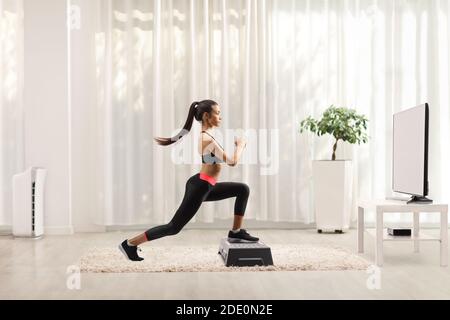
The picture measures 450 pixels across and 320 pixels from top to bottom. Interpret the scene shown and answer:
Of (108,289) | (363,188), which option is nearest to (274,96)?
(363,188)

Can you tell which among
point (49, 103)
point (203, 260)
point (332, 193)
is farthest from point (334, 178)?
point (49, 103)

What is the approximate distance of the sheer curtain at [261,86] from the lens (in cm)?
612

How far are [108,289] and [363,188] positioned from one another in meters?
3.59

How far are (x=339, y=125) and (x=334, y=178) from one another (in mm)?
523

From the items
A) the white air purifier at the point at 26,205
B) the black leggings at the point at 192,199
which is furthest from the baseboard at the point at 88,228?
the black leggings at the point at 192,199

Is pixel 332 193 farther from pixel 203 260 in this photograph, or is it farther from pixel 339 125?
pixel 203 260

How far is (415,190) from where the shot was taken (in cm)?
418

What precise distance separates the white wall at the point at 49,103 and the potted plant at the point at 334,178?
7.92ft

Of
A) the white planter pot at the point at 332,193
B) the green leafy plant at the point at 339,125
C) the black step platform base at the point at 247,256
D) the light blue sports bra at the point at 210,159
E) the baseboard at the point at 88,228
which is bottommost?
the baseboard at the point at 88,228

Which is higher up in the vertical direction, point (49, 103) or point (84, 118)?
point (49, 103)

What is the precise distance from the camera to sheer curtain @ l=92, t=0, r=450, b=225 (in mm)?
6117

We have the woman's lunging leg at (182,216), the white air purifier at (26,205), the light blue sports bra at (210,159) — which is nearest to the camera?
the woman's lunging leg at (182,216)

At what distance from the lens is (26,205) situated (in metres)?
5.71

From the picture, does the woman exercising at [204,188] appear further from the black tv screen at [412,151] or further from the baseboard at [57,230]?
the baseboard at [57,230]
